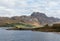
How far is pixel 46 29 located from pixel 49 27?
3240 millimetres

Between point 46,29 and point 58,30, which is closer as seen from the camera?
point 58,30

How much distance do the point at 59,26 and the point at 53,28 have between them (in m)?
5.82

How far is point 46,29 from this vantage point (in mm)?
147750

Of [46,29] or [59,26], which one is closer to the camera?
[59,26]

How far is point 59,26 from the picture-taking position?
452 feet

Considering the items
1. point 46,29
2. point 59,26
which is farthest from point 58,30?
point 46,29

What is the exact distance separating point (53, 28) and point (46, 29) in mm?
7553

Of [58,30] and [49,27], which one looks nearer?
[58,30]

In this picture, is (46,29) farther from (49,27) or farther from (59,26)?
(59,26)

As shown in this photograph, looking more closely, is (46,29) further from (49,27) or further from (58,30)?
(58,30)

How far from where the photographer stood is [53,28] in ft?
465

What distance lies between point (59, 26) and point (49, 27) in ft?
33.9

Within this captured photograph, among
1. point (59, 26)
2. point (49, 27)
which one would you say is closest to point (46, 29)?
point (49, 27)
